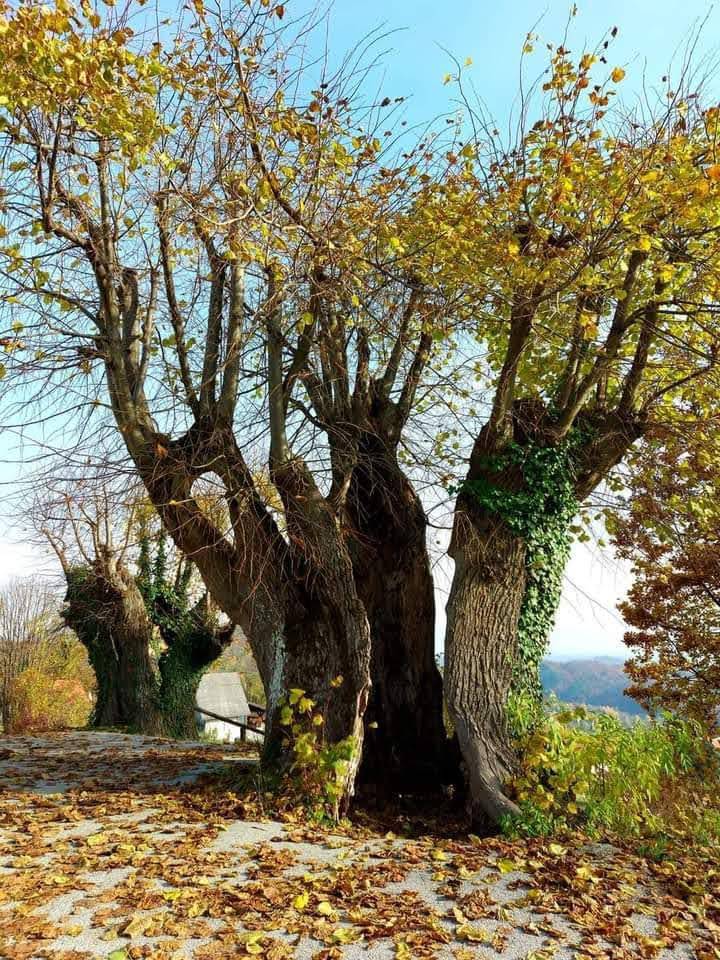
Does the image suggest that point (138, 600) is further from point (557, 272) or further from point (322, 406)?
point (557, 272)

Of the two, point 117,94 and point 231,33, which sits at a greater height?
point 231,33

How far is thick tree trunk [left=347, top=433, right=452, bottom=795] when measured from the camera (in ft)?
28.6

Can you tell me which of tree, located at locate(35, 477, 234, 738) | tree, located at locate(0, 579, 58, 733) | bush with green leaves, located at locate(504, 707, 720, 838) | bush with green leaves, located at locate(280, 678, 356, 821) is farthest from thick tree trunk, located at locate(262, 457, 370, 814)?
tree, located at locate(0, 579, 58, 733)

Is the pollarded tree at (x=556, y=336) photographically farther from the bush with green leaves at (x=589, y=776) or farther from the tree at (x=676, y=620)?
the tree at (x=676, y=620)

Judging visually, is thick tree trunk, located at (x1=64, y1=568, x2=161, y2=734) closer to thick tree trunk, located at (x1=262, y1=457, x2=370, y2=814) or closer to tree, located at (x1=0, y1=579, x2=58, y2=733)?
tree, located at (x1=0, y1=579, x2=58, y2=733)

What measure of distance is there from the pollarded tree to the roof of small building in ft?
72.4

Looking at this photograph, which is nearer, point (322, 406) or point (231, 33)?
point (231, 33)

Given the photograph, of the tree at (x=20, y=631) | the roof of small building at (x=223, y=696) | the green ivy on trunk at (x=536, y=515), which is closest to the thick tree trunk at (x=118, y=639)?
the tree at (x=20, y=631)

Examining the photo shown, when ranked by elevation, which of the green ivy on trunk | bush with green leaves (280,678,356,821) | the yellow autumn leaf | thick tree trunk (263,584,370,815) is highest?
the green ivy on trunk

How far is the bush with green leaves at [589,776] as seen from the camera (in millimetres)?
7125

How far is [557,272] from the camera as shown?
24.8ft

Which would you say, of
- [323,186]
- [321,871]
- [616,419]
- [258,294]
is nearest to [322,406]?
[258,294]

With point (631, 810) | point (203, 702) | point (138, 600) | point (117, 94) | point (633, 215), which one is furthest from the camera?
point (203, 702)

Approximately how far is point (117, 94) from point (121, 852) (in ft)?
19.0
